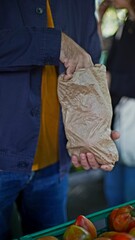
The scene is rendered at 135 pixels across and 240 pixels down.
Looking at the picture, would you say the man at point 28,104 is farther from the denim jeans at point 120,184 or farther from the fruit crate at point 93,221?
the denim jeans at point 120,184

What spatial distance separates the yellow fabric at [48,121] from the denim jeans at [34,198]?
5 cm

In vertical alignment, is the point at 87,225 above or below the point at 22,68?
below

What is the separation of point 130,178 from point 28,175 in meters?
0.82

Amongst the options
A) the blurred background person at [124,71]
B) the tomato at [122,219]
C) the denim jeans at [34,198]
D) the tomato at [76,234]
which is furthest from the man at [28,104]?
the blurred background person at [124,71]

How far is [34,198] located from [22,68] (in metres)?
0.55

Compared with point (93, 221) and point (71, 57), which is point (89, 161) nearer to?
point (93, 221)

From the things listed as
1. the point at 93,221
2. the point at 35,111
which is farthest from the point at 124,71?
the point at 93,221

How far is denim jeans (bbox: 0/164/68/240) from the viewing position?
1399mm

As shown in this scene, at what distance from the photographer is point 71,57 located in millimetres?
1196

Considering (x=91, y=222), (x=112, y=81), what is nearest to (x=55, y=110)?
(x=91, y=222)

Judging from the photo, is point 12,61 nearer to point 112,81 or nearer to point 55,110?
point 55,110

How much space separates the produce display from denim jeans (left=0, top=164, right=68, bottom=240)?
1.23ft

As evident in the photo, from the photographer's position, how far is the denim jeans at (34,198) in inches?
55.1

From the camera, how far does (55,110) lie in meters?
1.44
